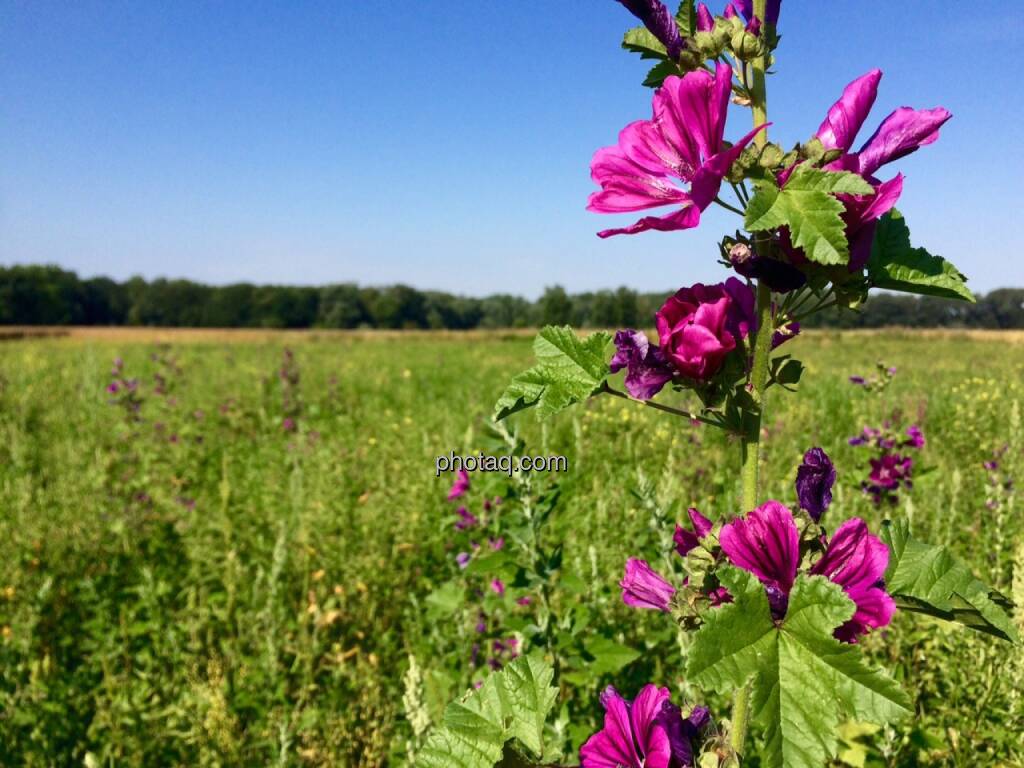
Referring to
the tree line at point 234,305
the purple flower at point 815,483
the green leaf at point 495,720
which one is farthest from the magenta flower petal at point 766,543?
the tree line at point 234,305

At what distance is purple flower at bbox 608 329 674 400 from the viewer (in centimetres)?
97

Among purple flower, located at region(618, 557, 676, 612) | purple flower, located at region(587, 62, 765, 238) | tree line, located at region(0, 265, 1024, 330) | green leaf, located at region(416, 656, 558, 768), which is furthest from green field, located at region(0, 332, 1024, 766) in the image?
tree line, located at region(0, 265, 1024, 330)

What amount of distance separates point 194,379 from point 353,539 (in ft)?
25.6

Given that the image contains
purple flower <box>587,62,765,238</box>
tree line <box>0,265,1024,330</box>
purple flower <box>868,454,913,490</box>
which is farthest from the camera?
tree line <box>0,265,1024,330</box>

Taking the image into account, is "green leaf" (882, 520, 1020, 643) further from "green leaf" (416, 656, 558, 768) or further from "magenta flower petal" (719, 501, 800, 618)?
"green leaf" (416, 656, 558, 768)

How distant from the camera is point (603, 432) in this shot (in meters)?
6.11

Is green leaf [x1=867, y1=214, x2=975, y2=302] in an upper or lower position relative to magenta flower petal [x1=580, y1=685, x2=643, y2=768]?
upper

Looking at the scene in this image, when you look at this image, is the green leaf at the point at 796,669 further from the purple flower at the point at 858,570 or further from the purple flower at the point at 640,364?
the purple flower at the point at 640,364

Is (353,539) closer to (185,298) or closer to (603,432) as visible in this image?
(603,432)

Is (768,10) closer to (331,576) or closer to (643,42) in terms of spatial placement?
(643,42)

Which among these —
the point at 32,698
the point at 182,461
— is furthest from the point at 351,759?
the point at 182,461

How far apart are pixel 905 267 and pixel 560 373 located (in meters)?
0.49

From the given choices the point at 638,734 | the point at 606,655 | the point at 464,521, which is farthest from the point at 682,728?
the point at 464,521

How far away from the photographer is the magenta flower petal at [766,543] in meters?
0.88
